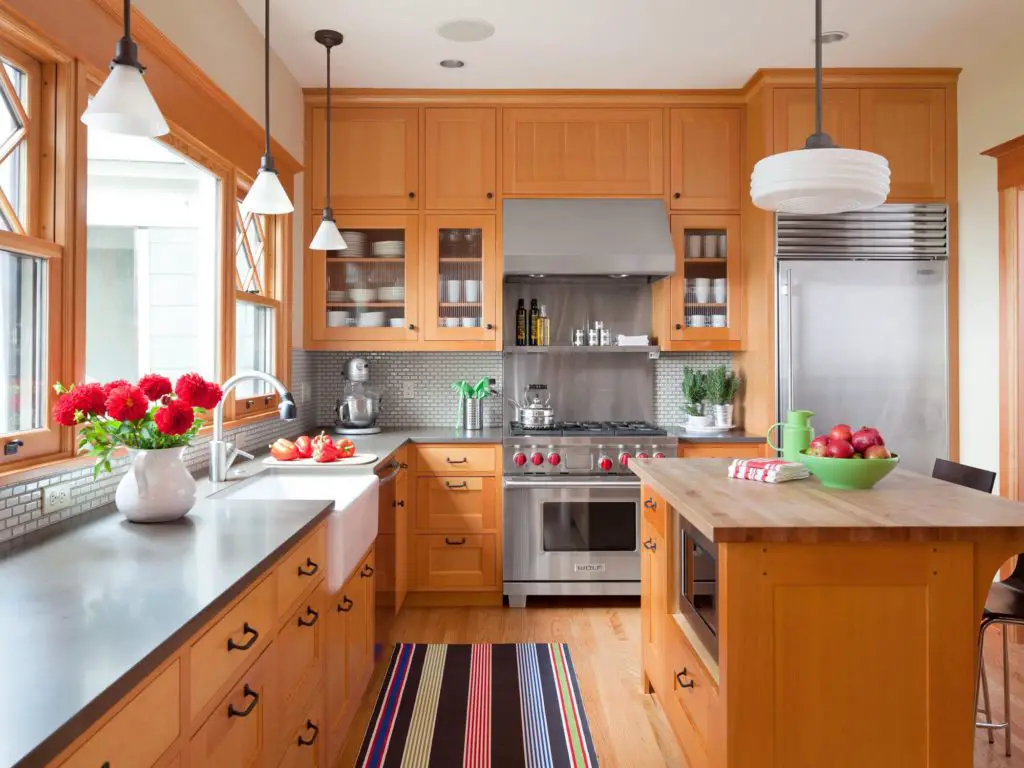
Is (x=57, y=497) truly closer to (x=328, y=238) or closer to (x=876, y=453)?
(x=328, y=238)

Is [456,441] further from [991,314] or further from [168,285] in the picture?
[991,314]

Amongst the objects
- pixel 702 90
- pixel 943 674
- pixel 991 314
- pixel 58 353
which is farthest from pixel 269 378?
pixel 991 314

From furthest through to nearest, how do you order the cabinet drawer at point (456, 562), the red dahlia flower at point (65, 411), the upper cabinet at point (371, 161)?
Result: the upper cabinet at point (371, 161)
the cabinet drawer at point (456, 562)
the red dahlia flower at point (65, 411)

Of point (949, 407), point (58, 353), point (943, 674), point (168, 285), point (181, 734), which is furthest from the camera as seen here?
point (949, 407)

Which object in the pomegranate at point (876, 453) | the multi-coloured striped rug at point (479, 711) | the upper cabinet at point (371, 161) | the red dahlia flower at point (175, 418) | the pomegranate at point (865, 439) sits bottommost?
the multi-coloured striped rug at point (479, 711)

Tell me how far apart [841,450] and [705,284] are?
2100mm

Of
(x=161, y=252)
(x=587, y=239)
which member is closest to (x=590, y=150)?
(x=587, y=239)

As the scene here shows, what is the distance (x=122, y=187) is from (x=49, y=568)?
2194 millimetres

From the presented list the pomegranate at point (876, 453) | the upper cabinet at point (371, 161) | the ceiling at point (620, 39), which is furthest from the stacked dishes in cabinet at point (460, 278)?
the pomegranate at point (876, 453)

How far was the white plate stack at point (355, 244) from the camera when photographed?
4059 millimetres

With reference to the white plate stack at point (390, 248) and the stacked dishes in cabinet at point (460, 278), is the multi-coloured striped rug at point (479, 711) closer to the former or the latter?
the stacked dishes in cabinet at point (460, 278)

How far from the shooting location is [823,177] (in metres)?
1.86

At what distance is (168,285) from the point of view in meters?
3.05

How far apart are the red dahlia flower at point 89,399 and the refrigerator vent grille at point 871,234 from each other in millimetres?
3182
